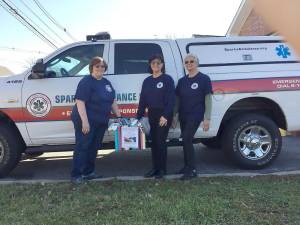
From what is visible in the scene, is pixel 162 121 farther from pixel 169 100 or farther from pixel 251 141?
pixel 251 141

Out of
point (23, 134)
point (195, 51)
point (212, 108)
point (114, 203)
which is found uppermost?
point (195, 51)

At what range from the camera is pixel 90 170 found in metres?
5.62

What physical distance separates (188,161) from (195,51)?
1711 mm

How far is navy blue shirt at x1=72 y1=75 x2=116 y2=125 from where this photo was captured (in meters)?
5.31

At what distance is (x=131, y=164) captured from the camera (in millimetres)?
6957

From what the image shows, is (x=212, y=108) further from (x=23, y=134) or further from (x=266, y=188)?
(x=23, y=134)

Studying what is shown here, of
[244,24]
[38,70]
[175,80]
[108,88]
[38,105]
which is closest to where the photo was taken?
[108,88]

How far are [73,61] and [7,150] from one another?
5.18 feet

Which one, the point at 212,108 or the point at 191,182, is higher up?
the point at 212,108

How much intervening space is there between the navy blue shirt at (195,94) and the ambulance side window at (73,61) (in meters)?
Result: 1.44

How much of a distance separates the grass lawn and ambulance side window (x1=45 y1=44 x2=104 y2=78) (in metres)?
1.65

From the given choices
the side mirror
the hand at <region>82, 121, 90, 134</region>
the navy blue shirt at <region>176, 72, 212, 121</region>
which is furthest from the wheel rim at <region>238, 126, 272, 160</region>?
the side mirror

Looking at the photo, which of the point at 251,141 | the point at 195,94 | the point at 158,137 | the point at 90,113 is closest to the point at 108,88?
the point at 90,113

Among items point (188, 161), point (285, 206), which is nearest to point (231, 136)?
point (188, 161)
